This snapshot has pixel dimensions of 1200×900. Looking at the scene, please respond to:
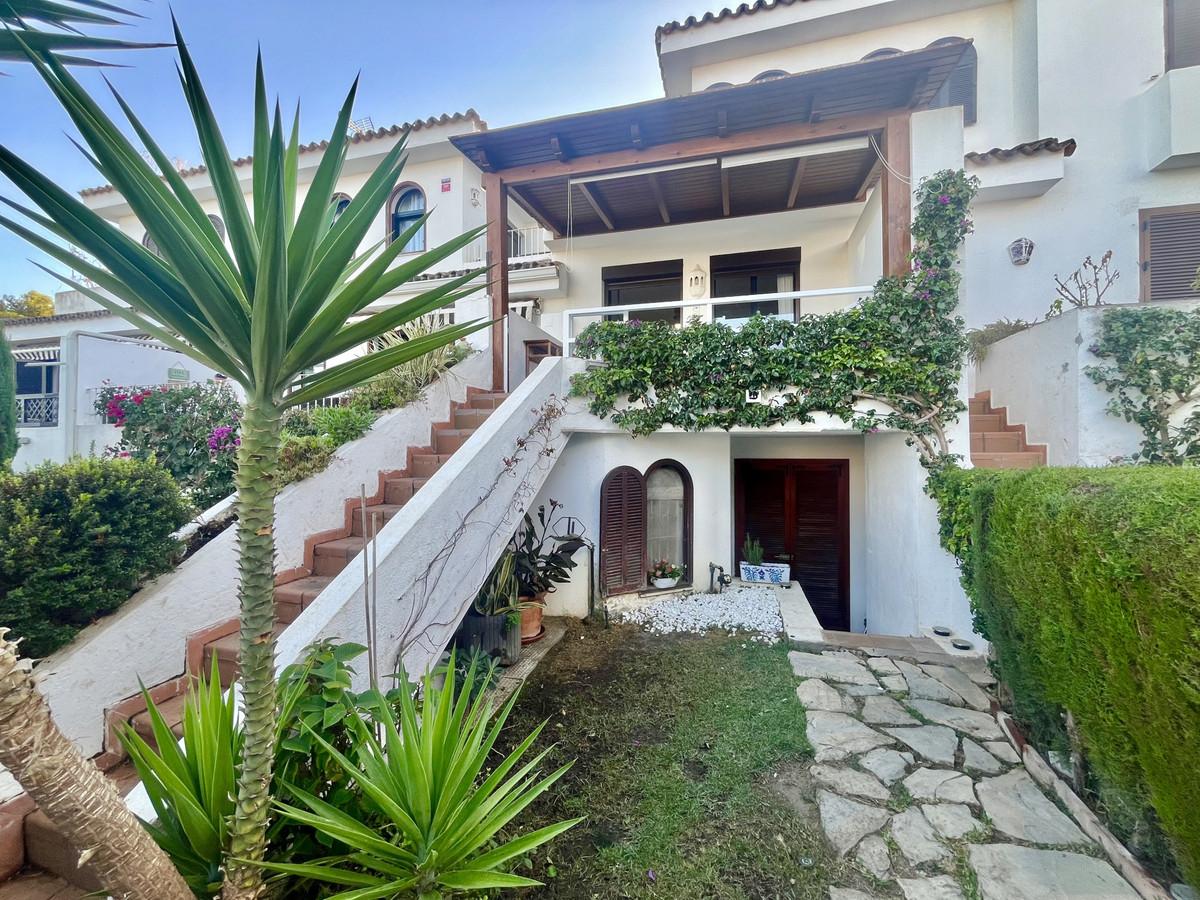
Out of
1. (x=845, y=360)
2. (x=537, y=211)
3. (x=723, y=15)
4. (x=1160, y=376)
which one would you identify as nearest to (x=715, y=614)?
(x=845, y=360)

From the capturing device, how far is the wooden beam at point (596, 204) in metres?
8.16

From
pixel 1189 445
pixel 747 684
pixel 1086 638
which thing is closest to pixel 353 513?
pixel 747 684

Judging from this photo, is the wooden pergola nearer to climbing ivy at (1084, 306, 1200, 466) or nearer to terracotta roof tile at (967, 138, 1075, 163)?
terracotta roof tile at (967, 138, 1075, 163)

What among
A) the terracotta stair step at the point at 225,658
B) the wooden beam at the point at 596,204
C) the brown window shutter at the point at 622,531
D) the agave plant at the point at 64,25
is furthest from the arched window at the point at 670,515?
the agave plant at the point at 64,25

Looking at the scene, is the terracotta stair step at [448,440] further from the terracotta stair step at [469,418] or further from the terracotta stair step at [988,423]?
the terracotta stair step at [988,423]

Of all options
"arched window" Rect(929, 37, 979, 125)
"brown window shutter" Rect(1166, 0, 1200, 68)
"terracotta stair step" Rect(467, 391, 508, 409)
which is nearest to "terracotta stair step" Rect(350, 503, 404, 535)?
"terracotta stair step" Rect(467, 391, 508, 409)

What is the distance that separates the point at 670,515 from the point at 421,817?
20.8ft

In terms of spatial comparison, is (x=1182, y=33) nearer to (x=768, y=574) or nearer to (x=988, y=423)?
(x=988, y=423)

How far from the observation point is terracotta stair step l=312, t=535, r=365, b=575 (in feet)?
13.7

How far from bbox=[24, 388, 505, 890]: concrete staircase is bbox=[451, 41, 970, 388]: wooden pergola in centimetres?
253

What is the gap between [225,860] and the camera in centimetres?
164

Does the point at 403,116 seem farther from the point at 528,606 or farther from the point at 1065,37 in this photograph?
the point at 1065,37

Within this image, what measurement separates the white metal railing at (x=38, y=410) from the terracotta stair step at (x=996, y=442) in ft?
48.8

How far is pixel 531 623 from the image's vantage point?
241 inches
